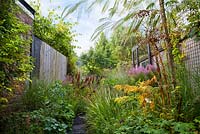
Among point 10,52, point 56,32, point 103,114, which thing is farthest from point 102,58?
point 10,52

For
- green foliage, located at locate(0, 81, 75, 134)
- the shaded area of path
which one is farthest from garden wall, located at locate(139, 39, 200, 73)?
green foliage, located at locate(0, 81, 75, 134)

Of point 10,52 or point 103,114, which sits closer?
point 10,52

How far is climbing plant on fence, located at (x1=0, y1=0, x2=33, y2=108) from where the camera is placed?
2844 mm

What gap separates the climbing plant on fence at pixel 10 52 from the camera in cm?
284

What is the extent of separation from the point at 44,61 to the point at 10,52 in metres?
3.31

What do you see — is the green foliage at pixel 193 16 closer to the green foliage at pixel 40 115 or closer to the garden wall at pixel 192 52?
the garden wall at pixel 192 52

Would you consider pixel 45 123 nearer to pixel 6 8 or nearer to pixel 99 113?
pixel 99 113

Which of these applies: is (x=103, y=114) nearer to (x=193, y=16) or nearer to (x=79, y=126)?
(x=79, y=126)

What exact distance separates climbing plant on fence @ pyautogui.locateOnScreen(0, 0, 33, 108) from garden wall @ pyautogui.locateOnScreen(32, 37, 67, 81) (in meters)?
1.25

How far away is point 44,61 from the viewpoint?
6.32 metres

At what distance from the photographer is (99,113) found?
11.7 feet

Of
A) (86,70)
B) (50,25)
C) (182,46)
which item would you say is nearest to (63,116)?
(182,46)

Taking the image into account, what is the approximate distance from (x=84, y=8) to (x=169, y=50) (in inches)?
43.0

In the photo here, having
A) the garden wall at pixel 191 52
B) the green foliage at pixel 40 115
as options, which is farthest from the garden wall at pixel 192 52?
the green foliage at pixel 40 115
